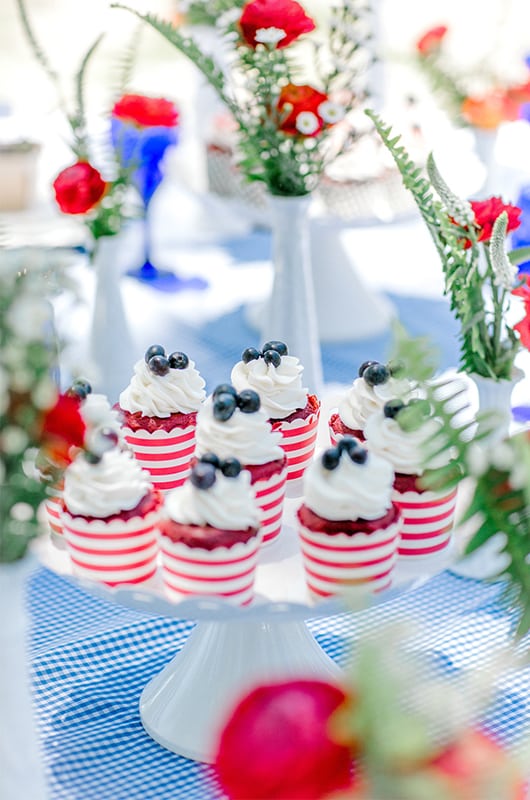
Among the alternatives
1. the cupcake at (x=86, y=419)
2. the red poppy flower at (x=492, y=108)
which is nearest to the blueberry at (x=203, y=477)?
the cupcake at (x=86, y=419)

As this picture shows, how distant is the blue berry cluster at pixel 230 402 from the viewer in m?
1.28

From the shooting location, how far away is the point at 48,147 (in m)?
3.10

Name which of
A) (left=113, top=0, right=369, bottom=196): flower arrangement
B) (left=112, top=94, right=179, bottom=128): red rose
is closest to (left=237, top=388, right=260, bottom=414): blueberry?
(left=113, top=0, right=369, bottom=196): flower arrangement

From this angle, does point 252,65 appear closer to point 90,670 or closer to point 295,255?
point 295,255

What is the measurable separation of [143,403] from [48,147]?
185 centimetres

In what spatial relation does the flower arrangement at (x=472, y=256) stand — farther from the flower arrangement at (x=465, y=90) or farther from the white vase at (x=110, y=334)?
the flower arrangement at (x=465, y=90)

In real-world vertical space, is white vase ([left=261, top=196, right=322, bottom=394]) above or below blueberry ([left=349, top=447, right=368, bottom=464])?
below

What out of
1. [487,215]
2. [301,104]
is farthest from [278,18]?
[487,215]

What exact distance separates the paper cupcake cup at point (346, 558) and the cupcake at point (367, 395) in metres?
0.24

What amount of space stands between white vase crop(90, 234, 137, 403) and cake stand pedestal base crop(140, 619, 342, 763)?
2.90 ft

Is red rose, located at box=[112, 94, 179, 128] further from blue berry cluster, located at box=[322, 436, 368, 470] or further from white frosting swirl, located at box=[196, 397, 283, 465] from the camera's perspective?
blue berry cluster, located at box=[322, 436, 368, 470]

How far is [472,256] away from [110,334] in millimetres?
917

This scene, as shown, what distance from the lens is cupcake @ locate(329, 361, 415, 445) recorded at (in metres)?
1.41

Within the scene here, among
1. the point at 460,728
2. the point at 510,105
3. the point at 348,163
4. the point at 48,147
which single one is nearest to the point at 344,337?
the point at 348,163
